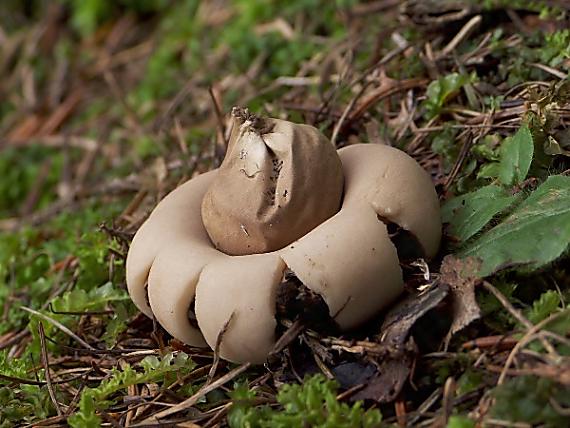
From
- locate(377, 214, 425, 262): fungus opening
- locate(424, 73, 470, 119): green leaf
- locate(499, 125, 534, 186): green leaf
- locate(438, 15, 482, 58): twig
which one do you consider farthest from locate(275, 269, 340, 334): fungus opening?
locate(438, 15, 482, 58): twig

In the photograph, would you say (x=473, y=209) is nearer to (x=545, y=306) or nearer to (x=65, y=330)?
(x=545, y=306)

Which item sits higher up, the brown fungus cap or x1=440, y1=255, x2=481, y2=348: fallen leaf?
the brown fungus cap

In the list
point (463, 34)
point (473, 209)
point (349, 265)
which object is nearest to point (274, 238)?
point (349, 265)

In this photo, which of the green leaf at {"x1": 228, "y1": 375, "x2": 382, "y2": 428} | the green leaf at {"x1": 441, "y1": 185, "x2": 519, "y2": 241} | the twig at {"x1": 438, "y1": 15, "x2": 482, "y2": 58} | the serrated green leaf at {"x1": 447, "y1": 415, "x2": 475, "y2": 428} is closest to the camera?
the serrated green leaf at {"x1": 447, "y1": 415, "x2": 475, "y2": 428}

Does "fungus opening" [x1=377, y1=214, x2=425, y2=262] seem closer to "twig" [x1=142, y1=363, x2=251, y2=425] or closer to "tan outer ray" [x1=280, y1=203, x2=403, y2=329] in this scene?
"tan outer ray" [x1=280, y1=203, x2=403, y2=329]

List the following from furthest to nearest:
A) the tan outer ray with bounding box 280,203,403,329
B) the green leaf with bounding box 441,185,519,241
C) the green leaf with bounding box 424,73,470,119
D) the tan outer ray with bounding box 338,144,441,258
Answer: the green leaf with bounding box 424,73,470,119
the green leaf with bounding box 441,185,519,241
the tan outer ray with bounding box 338,144,441,258
the tan outer ray with bounding box 280,203,403,329

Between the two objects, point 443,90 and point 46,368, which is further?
point 443,90

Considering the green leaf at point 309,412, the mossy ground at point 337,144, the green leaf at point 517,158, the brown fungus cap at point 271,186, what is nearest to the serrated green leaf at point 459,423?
the mossy ground at point 337,144
